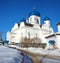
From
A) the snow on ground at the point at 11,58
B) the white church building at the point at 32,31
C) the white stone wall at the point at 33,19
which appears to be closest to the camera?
the snow on ground at the point at 11,58

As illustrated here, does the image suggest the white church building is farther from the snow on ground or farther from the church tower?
the snow on ground

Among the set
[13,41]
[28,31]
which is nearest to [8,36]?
[13,41]

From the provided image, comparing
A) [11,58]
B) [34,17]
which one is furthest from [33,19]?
[11,58]

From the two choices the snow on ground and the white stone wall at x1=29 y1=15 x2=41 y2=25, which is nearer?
the snow on ground

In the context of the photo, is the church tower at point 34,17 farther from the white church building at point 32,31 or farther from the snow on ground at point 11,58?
the snow on ground at point 11,58

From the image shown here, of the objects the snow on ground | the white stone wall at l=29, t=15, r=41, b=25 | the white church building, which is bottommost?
the snow on ground

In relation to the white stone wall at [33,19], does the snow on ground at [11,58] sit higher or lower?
lower

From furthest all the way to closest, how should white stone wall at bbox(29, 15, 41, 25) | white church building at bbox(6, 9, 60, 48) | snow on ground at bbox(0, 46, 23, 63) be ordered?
white stone wall at bbox(29, 15, 41, 25)
white church building at bbox(6, 9, 60, 48)
snow on ground at bbox(0, 46, 23, 63)

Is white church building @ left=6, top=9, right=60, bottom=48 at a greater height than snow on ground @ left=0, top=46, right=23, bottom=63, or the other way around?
white church building @ left=6, top=9, right=60, bottom=48

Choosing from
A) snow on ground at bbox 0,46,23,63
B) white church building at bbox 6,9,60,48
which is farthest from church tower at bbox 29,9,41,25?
snow on ground at bbox 0,46,23,63

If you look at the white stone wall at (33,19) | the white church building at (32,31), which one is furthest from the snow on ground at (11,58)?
the white stone wall at (33,19)

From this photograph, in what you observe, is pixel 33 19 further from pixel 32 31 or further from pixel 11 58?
pixel 11 58

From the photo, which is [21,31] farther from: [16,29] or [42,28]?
[42,28]

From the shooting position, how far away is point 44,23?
6912 cm
